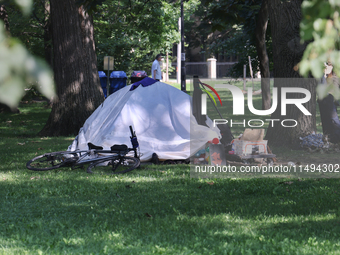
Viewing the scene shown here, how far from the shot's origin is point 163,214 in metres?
5.26

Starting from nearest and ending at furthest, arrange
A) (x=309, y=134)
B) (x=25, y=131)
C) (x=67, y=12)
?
(x=309, y=134) < (x=67, y=12) < (x=25, y=131)

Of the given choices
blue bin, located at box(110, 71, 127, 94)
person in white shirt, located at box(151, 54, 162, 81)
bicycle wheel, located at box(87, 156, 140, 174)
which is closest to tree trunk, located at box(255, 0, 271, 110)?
person in white shirt, located at box(151, 54, 162, 81)

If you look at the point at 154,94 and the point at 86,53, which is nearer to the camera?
the point at 154,94

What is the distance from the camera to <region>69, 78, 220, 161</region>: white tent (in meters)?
9.16

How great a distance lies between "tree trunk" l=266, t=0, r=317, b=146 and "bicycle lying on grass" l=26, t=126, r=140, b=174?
3.59 metres

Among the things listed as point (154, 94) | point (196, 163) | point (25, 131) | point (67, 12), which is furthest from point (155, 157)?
point (25, 131)

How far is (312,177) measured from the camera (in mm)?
7527

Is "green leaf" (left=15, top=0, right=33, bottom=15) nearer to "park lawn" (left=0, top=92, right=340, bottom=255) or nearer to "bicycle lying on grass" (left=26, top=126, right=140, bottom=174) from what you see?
"park lawn" (left=0, top=92, right=340, bottom=255)

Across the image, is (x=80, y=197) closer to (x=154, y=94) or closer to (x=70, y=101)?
(x=154, y=94)

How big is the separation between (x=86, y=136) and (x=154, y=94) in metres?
1.78

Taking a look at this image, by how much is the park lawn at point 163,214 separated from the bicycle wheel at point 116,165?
0.63ft

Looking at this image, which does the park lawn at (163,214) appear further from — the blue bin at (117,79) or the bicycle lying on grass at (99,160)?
the blue bin at (117,79)

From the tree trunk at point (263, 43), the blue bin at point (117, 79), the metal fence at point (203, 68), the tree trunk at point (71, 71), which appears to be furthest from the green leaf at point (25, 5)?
the metal fence at point (203, 68)

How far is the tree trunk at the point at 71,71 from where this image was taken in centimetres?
1339
